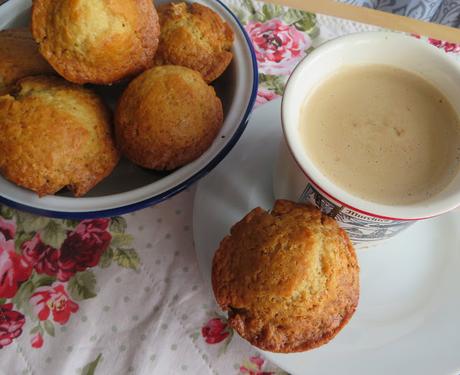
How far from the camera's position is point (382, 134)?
2.31ft

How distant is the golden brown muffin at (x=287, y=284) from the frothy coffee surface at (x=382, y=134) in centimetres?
10

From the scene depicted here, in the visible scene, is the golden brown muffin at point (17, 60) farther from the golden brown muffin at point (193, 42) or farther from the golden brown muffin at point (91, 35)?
the golden brown muffin at point (193, 42)

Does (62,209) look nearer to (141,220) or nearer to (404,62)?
(141,220)

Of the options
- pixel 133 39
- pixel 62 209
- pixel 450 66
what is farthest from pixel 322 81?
pixel 62 209

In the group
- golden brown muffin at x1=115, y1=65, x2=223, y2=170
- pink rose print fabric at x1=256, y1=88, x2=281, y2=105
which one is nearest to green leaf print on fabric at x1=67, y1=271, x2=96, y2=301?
golden brown muffin at x1=115, y1=65, x2=223, y2=170

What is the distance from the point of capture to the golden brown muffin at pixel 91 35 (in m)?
0.68

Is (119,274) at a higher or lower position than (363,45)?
lower

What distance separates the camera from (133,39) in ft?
2.35

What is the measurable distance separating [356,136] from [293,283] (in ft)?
0.85

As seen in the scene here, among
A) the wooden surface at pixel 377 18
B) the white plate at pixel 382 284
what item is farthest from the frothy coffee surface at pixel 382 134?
the wooden surface at pixel 377 18

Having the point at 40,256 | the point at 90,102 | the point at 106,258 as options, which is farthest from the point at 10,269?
the point at 90,102

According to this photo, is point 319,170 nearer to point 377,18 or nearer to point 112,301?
point 112,301

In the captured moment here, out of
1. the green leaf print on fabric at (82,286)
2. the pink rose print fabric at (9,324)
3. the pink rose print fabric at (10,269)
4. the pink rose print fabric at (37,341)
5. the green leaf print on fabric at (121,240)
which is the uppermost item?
the green leaf print on fabric at (121,240)

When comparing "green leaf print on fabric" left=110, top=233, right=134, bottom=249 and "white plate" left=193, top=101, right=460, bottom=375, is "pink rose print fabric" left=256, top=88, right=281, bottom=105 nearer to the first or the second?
"white plate" left=193, top=101, right=460, bottom=375
